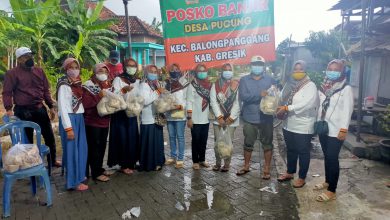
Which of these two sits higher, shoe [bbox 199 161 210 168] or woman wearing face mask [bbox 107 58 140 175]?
woman wearing face mask [bbox 107 58 140 175]

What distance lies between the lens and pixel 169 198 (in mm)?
4152

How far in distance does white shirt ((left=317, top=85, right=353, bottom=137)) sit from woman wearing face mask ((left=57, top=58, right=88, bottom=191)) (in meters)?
3.47

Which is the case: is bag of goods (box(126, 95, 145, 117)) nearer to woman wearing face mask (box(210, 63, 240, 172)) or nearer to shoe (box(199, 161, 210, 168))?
woman wearing face mask (box(210, 63, 240, 172))

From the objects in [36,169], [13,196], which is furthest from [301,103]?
[13,196]

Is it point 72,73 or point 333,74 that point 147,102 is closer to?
point 72,73

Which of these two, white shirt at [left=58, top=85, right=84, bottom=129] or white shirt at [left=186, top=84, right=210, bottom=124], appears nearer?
white shirt at [left=58, top=85, right=84, bottom=129]

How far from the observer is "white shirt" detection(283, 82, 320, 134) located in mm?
4188

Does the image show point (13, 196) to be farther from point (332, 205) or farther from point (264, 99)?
point (332, 205)

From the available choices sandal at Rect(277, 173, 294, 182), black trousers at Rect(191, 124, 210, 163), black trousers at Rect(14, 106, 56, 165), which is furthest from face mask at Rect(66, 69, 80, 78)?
sandal at Rect(277, 173, 294, 182)

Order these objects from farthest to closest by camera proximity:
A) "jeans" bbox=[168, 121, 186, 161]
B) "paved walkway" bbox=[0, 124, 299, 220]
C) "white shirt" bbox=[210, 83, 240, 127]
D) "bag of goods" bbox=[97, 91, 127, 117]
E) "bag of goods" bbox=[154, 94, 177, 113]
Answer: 1. "jeans" bbox=[168, 121, 186, 161]
2. "bag of goods" bbox=[154, 94, 177, 113]
3. "white shirt" bbox=[210, 83, 240, 127]
4. "bag of goods" bbox=[97, 91, 127, 117]
5. "paved walkway" bbox=[0, 124, 299, 220]

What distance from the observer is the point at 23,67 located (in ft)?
15.6

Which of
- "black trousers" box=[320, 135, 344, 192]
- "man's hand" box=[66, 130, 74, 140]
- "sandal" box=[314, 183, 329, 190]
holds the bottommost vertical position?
"sandal" box=[314, 183, 329, 190]

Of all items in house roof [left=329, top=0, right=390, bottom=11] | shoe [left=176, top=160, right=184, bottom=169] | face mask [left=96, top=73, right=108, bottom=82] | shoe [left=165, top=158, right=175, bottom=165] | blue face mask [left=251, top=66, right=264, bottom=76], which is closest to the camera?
face mask [left=96, top=73, right=108, bottom=82]

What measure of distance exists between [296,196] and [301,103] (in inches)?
51.6
